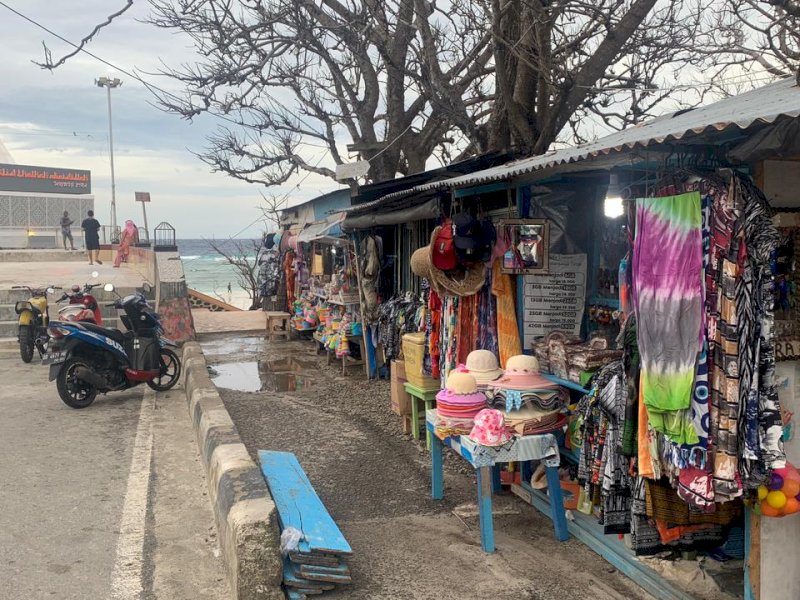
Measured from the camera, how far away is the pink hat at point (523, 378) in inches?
193

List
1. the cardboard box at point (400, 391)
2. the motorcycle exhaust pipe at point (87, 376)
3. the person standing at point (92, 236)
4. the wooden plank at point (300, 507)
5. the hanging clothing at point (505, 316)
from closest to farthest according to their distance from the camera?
the wooden plank at point (300, 507)
the hanging clothing at point (505, 316)
the cardboard box at point (400, 391)
the motorcycle exhaust pipe at point (87, 376)
the person standing at point (92, 236)

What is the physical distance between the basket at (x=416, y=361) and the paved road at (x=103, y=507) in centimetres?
230

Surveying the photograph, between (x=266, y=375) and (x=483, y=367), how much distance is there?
6.61 metres

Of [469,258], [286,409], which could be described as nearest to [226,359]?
[286,409]

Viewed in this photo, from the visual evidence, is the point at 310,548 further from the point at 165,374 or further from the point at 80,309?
the point at 80,309

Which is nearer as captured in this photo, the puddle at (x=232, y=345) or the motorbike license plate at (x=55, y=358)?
the motorbike license plate at (x=55, y=358)

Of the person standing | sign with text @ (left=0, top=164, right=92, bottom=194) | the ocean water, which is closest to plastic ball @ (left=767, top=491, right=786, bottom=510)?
the person standing

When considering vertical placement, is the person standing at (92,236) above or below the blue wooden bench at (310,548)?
above

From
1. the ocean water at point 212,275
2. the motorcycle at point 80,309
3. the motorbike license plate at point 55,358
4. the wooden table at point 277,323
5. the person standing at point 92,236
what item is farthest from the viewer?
the ocean water at point 212,275

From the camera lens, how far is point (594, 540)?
4602 mm

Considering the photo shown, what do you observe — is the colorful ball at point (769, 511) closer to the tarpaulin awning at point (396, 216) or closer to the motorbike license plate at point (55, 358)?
the tarpaulin awning at point (396, 216)

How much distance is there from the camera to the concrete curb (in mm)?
3785

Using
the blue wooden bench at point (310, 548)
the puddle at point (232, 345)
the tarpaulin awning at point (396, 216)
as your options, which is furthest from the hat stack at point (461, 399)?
the puddle at point (232, 345)

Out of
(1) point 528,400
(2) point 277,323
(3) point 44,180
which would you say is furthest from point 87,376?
(3) point 44,180
